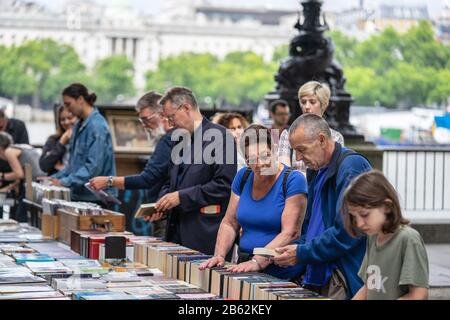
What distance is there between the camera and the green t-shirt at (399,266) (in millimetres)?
4129

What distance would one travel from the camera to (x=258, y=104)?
114 m

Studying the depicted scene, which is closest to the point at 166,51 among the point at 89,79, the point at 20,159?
the point at 89,79

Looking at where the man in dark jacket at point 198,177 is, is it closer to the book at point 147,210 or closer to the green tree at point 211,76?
the book at point 147,210

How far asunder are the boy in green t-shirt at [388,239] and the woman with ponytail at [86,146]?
4455 millimetres

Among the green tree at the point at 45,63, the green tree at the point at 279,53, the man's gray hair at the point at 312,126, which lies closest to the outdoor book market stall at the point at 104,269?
the man's gray hair at the point at 312,126

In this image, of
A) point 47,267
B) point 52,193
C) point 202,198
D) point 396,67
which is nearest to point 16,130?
point 52,193

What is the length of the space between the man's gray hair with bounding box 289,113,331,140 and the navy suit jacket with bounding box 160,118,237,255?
1635 mm

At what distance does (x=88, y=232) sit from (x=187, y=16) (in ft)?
408

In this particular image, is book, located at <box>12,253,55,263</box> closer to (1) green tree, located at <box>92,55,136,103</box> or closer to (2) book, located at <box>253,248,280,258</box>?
(2) book, located at <box>253,248,280,258</box>

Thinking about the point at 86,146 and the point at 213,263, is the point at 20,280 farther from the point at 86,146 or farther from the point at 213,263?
the point at 86,146

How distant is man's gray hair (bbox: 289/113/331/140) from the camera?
494 cm

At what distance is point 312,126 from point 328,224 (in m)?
0.46

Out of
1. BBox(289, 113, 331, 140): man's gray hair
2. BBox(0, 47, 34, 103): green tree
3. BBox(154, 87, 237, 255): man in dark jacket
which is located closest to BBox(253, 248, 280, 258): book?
BBox(289, 113, 331, 140): man's gray hair

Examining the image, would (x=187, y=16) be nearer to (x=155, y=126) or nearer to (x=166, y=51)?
(x=166, y=51)
